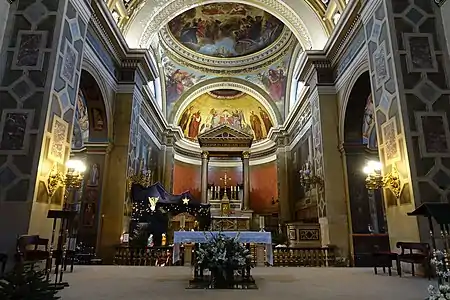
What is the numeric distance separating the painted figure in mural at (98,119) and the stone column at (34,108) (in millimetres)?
2966

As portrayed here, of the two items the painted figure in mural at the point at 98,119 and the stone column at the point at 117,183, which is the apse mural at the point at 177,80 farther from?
the painted figure in mural at the point at 98,119

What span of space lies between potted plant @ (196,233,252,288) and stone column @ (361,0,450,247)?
3624 millimetres

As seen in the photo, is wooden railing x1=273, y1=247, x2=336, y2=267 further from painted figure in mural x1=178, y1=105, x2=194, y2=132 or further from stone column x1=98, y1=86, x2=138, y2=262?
painted figure in mural x1=178, y1=105, x2=194, y2=132

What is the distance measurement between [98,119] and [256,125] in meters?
13.5

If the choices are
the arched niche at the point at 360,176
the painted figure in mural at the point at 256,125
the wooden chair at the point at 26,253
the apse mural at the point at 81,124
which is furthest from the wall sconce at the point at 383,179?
the painted figure in mural at the point at 256,125

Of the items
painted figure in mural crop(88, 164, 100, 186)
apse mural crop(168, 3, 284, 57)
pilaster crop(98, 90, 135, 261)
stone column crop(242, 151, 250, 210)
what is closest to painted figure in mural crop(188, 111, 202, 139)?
apse mural crop(168, 3, 284, 57)

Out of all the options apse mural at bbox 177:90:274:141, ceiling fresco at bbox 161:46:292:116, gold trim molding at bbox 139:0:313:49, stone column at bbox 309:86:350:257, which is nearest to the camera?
stone column at bbox 309:86:350:257

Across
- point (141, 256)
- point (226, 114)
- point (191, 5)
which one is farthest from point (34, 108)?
point (226, 114)

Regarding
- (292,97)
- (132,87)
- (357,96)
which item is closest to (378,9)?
(357,96)

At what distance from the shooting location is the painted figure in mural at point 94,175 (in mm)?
10461

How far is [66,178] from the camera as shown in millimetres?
7027

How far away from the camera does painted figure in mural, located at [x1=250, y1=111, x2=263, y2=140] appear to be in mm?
22438

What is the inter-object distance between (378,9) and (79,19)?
7.26m

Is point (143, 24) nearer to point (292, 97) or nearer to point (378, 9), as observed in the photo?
point (378, 9)
